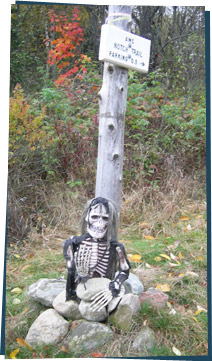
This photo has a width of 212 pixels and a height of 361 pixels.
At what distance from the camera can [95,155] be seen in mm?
4484

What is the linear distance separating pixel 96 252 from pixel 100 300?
321 millimetres

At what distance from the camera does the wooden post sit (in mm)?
2514

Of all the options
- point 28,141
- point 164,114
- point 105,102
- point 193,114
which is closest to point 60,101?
point 28,141

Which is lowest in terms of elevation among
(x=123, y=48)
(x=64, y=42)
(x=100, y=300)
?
(x=100, y=300)

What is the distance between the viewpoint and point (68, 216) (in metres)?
4.01

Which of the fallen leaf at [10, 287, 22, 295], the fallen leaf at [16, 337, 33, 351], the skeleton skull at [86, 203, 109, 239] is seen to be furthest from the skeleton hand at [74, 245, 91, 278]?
the fallen leaf at [10, 287, 22, 295]

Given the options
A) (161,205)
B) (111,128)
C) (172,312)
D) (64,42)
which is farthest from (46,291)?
(64,42)

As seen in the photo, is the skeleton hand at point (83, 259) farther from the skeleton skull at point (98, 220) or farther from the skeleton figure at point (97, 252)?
the skeleton skull at point (98, 220)

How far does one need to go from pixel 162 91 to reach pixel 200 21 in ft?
3.57

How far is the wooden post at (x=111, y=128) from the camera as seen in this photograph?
251cm

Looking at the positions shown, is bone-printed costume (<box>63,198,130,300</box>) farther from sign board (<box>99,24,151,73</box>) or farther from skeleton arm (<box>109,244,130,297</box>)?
sign board (<box>99,24,151,73</box>)

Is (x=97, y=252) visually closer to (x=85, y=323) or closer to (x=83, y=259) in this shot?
(x=83, y=259)

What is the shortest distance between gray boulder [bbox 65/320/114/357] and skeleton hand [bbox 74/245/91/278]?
0.34 meters

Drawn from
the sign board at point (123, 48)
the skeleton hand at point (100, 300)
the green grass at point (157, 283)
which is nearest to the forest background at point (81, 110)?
the green grass at point (157, 283)
